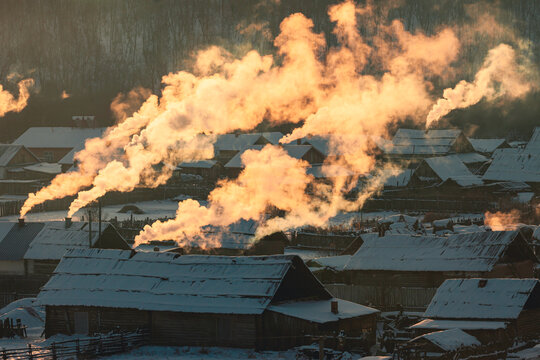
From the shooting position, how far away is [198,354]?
101 ft

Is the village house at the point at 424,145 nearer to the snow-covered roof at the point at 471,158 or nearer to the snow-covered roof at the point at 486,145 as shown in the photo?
the snow-covered roof at the point at 471,158

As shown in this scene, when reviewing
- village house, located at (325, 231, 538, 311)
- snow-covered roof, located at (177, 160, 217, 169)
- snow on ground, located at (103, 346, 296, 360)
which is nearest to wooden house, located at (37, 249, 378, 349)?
snow on ground, located at (103, 346, 296, 360)

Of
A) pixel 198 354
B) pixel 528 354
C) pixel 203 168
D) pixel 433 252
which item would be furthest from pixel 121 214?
pixel 528 354

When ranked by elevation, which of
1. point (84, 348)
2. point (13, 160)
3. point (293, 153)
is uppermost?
point (13, 160)

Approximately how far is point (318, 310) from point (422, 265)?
10.0m

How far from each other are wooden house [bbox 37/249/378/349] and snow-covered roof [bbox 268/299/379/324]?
0.12ft

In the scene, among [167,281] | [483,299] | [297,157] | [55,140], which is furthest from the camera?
[55,140]

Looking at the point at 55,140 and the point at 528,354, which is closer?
the point at 528,354

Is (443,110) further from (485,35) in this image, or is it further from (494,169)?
(485,35)

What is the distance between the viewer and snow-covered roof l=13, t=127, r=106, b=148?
106 m

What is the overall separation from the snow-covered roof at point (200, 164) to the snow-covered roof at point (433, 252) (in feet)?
175

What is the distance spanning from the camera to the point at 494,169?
79.9m

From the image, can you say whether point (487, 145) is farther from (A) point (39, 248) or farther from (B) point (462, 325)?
(B) point (462, 325)

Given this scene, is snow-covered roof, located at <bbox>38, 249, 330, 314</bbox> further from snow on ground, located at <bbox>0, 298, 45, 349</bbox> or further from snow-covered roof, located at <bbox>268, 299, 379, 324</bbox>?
snow on ground, located at <bbox>0, 298, 45, 349</bbox>
